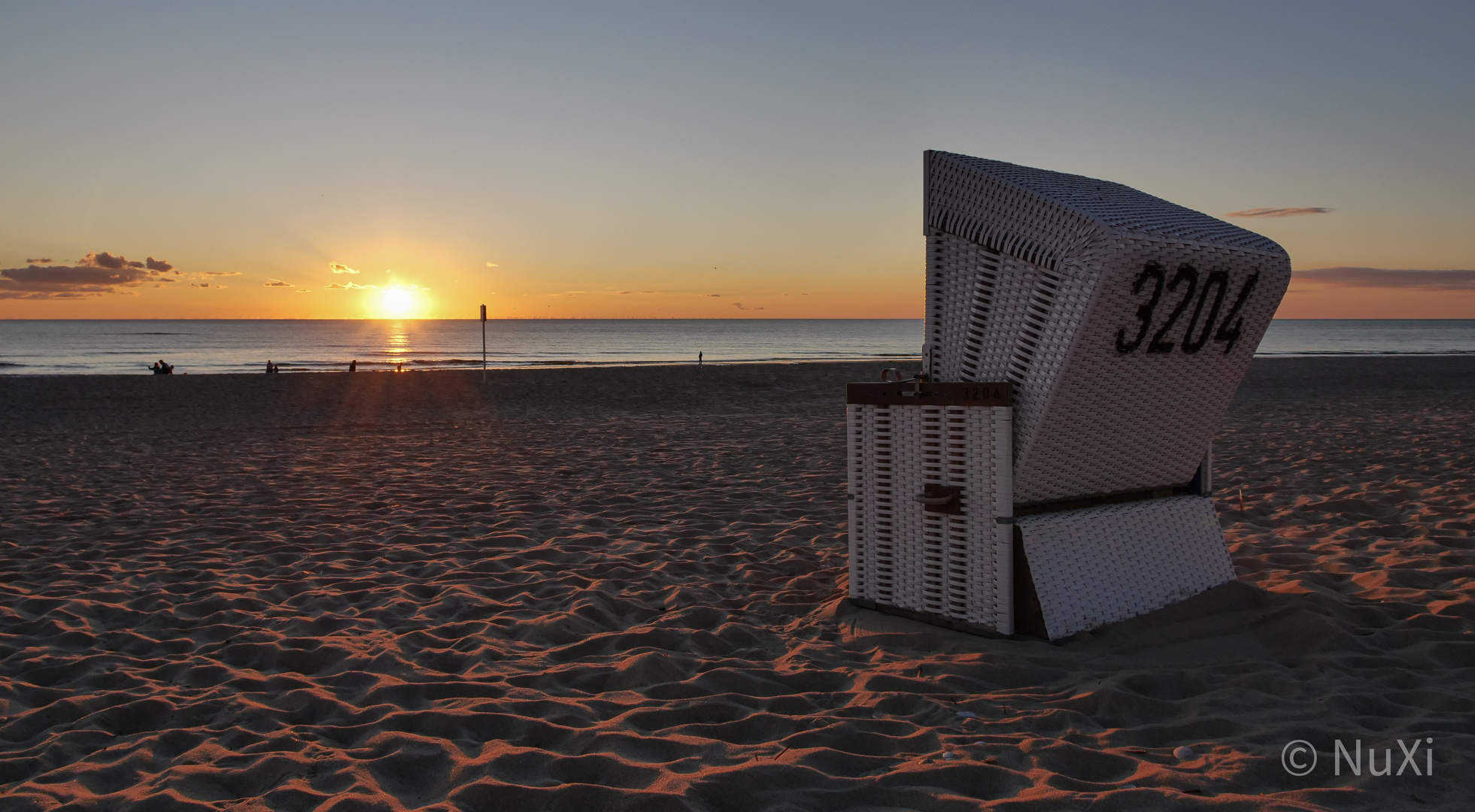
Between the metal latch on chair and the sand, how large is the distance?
50 centimetres

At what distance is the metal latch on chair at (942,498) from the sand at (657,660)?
50 centimetres

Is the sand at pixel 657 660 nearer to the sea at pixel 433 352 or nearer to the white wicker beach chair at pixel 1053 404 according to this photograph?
the white wicker beach chair at pixel 1053 404

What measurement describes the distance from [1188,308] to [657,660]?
90.5 inches

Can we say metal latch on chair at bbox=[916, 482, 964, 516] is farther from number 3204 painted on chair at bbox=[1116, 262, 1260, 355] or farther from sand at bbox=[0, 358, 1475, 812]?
number 3204 painted on chair at bbox=[1116, 262, 1260, 355]

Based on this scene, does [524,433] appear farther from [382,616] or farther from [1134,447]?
[1134,447]

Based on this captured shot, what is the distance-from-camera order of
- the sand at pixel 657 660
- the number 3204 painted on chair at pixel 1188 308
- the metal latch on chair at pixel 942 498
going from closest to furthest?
the sand at pixel 657 660 → the number 3204 painted on chair at pixel 1188 308 → the metal latch on chair at pixel 942 498

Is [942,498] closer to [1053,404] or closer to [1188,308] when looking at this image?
[1053,404]

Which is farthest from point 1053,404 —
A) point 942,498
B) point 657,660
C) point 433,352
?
point 433,352

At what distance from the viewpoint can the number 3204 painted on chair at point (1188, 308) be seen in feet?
9.70

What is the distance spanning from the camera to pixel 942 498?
10.8ft

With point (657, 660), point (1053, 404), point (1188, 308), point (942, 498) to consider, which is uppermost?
point (1188, 308)

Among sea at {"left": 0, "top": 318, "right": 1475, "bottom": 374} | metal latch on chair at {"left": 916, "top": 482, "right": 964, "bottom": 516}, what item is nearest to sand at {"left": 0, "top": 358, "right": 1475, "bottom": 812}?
metal latch on chair at {"left": 916, "top": 482, "right": 964, "bottom": 516}

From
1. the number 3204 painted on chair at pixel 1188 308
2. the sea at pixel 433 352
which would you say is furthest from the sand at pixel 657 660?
the sea at pixel 433 352

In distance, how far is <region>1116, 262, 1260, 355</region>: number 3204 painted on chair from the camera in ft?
9.70
